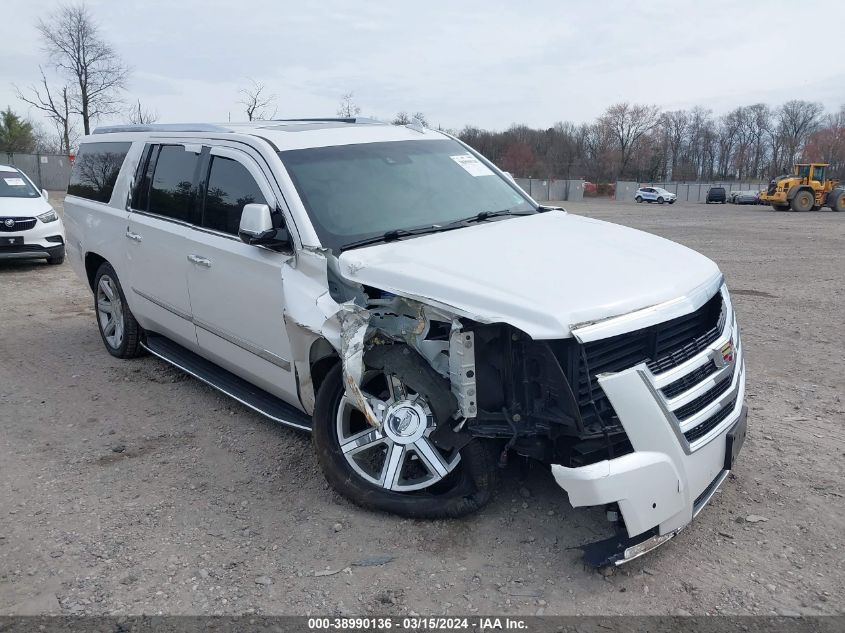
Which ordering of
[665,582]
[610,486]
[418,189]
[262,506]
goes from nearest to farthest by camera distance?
[610,486], [665,582], [262,506], [418,189]

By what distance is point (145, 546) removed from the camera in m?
3.29

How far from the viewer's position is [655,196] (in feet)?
186

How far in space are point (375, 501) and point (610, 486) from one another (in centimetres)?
122

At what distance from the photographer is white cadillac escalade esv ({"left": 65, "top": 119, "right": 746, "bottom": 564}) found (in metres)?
2.85

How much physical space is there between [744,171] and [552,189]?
45330mm

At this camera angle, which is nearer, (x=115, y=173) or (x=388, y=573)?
(x=388, y=573)

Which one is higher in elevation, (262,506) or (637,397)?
(637,397)

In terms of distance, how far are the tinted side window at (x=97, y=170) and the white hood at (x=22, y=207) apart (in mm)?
5108

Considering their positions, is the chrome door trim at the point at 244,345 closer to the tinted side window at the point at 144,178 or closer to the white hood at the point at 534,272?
the white hood at the point at 534,272

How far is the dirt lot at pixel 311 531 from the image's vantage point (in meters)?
2.88

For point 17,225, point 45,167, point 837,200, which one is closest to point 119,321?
point 17,225

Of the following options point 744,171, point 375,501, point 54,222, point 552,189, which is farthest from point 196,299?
point 744,171

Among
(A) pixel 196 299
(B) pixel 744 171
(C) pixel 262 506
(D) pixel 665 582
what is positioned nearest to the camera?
(D) pixel 665 582

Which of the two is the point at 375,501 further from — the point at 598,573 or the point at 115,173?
the point at 115,173
